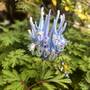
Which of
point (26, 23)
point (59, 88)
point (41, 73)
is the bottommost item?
point (59, 88)

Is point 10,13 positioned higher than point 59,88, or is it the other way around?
point 10,13

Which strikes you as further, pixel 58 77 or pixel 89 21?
pixel 89 21

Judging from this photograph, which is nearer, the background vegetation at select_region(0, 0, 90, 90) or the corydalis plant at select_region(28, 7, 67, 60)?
the background vegetation at select_region(0, 0, 90, 90)

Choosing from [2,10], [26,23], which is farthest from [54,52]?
[2,10]

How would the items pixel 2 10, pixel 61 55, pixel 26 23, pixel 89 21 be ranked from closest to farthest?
pixel 61 55 → pixel 26 23 → pixel 89 21 → pixel 2 10

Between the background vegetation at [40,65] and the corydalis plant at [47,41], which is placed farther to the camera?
the corydalis plant at [47,41]

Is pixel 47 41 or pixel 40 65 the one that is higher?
Result: pixel 47 41

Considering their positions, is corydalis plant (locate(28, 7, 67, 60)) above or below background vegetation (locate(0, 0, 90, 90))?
above

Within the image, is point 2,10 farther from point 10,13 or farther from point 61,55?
point 61,55

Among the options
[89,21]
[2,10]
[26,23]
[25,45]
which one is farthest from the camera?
[2,10]

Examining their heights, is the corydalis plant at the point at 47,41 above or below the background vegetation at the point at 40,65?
above

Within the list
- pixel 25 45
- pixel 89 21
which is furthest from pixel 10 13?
pixel 25 45
